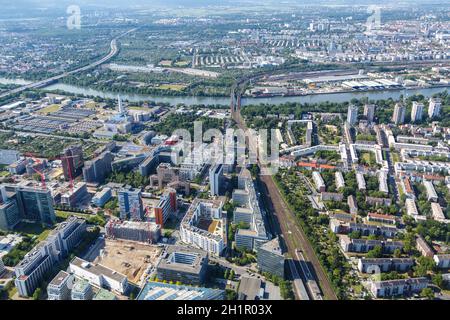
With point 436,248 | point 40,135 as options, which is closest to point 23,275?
point 436,248

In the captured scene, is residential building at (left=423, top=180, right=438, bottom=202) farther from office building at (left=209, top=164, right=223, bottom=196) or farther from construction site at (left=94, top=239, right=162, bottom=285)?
construction site at (left=94, top=239, right=162, bottom=285)

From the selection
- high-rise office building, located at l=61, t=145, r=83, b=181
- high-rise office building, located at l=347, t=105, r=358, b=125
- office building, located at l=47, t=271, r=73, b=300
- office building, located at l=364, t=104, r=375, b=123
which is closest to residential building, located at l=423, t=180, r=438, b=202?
high-rise office building, located at l=347, t=105, r=358, b=125

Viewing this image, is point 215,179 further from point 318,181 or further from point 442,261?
point 442,261

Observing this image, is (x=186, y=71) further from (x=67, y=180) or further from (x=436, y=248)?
(x=436, y=248)

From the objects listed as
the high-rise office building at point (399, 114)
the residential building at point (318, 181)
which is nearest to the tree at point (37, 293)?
the residential building at point (318, 181)

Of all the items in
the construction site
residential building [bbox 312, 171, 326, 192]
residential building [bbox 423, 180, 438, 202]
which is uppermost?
residential building [bbox 312, 171, 326, 192]

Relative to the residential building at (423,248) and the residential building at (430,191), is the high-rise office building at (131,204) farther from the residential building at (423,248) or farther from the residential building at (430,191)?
the residential building at (430,191)
